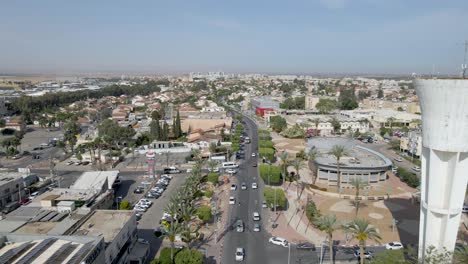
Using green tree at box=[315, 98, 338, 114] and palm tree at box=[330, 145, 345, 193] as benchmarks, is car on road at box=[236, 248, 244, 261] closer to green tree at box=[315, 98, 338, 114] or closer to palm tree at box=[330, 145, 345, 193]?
palm tree at box=[330, 145, 345, 193]

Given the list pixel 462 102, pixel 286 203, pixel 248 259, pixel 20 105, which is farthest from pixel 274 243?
pixel 20 105

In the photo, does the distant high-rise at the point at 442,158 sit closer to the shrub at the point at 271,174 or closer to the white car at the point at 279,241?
the white car at the point at 279,241

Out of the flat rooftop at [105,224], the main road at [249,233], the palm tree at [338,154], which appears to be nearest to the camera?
the flat rooftop at [105,224]

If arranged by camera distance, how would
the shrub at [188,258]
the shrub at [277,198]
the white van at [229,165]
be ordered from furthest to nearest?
1. the white van at [229,165]
2. the shrub at [277,198]
3. the shrub at [188,258]

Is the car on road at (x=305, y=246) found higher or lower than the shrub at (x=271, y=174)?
lower

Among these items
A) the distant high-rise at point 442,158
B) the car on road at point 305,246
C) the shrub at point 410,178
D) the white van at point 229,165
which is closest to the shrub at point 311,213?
the car on road at point 305,246

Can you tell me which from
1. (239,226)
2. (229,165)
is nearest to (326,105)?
(229,165)

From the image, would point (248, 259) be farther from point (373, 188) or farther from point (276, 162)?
point (276, 162)
